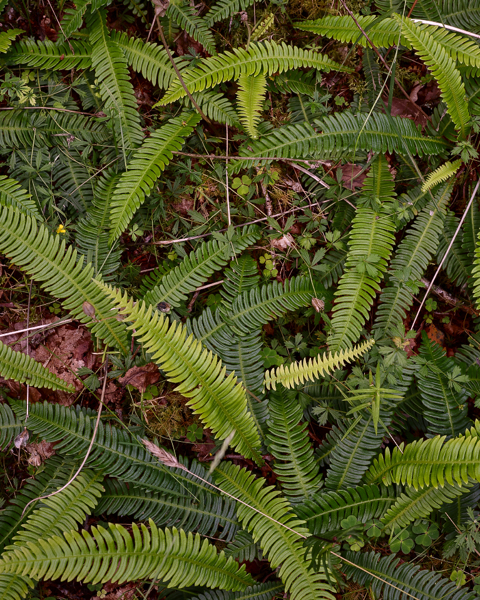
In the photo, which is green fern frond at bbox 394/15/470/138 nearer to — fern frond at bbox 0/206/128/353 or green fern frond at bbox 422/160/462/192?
green fern frond at bbox 422/160/462/192

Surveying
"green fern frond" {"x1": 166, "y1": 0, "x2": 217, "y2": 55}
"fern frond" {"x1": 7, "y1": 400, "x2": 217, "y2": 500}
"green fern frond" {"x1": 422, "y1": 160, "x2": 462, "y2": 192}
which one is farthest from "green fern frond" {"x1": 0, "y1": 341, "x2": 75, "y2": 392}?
"green fern frond" {"x1": 422, "y1": 160, "x2": 462, "y2": 192}

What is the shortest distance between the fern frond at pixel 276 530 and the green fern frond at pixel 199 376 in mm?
238

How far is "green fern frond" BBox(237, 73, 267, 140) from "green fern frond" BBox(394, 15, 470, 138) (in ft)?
3.48

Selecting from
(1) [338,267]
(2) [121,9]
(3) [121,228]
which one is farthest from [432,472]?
(2) [121,9]

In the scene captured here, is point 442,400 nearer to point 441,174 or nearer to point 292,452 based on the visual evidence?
point 292,452

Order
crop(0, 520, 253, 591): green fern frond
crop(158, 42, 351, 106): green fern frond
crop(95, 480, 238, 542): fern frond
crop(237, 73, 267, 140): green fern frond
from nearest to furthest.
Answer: crop(0, 520, 253, 591): green fern frond
crop(95, 480, 238, 542): fern frond
crop(158, 42, 351, 106): green fern frond
crop(237, 73, 267, 140): green fern frond

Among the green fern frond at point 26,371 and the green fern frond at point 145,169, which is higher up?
the green fern frond at point 145,169

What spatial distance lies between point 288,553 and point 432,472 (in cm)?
105

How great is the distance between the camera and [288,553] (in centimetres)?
269

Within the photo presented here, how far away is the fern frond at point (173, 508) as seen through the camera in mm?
2873

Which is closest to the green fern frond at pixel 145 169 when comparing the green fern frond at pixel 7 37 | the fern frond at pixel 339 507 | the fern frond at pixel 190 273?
the fern frond at pixel 190 273

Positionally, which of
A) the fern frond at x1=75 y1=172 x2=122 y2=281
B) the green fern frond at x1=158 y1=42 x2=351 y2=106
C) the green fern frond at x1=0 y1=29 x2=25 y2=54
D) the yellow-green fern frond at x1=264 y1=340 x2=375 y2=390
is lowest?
the yellow-green fern frond at x1=264 y1=340 x2=375 y2=390

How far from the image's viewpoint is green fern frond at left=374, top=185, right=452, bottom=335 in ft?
10.9

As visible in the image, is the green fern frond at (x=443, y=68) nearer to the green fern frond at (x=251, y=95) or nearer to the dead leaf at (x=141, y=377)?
the green fern frond at (x=251, y=95)
